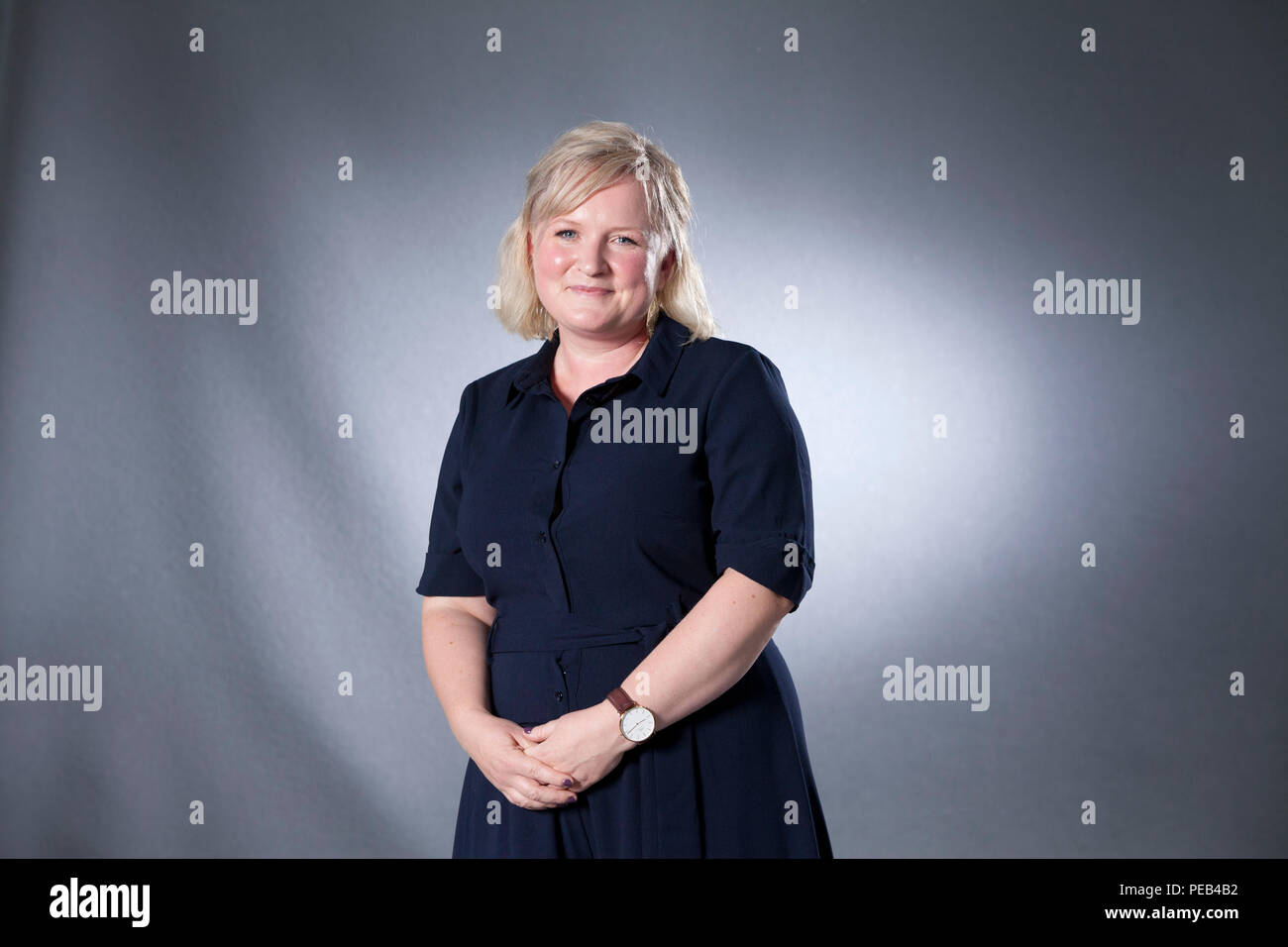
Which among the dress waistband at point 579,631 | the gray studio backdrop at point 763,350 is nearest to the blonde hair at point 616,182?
the dress waistband at point 579,631

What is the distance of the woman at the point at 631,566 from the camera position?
1528mm

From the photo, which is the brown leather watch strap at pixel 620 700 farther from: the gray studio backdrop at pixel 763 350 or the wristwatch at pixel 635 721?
the gray studio backdrop at pixel 763 350

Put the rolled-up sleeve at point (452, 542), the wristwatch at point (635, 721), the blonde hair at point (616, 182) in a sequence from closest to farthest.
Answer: the wristwatch at point (635, 721), the blonde hair at point (616, 182), the rolled-up sleeve at point (452, 542)

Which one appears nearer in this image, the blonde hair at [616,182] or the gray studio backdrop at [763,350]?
the blonde hair at [616,182]

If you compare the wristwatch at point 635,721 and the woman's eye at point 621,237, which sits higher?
the woman's eye at point 621,237

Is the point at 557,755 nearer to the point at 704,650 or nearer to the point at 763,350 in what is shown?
the point at 704,650

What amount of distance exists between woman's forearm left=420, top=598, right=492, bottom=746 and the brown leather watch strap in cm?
22

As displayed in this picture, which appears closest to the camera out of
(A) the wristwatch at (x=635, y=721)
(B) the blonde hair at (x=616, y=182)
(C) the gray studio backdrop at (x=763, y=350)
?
(A) the wristwatch at (x=635, y=721)

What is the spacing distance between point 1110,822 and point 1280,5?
2.27 metres

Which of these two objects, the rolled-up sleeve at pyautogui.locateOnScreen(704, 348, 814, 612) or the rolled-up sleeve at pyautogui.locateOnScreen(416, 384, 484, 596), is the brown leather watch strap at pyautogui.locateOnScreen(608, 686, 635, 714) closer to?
the rolled-up sleeve at pyautogui.locateOnScreen(704, 348, 814, 612)

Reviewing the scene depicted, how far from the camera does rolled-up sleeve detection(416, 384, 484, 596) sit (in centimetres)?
176

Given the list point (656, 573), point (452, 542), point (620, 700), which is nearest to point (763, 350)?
point (452, 542)

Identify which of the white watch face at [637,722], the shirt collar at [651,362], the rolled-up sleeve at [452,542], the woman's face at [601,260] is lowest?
the white watch face at [637,722]

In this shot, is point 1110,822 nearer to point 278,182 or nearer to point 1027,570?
point 1027,570
